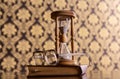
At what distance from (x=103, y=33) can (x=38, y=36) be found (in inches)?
24.0

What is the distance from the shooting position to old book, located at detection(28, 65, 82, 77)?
1363mm

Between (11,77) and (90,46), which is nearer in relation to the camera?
(11,77)

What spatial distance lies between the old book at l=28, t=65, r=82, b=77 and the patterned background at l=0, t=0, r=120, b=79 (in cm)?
69

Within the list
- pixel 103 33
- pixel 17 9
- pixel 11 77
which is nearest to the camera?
pixel 11 77

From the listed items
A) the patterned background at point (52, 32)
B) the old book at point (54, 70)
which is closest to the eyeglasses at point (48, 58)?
the old book at point (54, 70)

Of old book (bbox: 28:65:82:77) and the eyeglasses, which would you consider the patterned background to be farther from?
old book (bbox: 28:65:82:77)

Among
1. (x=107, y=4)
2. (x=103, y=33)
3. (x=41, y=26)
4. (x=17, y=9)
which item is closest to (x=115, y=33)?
(x=103, y=33)

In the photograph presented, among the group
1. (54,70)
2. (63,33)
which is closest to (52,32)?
(63,33)

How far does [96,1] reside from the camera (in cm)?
236

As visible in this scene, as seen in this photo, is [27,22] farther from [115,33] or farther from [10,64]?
[115,33]

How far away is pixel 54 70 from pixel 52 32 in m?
0.85

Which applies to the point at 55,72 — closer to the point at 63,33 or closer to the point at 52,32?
the point at 63,33

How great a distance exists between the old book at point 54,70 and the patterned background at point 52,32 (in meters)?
0.69

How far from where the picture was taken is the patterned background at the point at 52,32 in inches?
82.5
